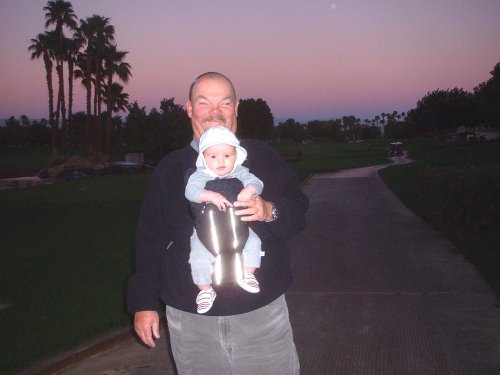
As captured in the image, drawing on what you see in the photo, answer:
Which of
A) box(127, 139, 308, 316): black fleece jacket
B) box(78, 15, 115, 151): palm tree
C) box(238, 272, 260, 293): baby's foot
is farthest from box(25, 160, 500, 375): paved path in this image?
box(78, 15, 115, 151): palm tree

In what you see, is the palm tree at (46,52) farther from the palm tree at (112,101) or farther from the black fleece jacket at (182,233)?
the black fleece jacket at (182,233)

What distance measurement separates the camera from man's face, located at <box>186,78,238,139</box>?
2.67 m

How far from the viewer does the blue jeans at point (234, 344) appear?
248cm

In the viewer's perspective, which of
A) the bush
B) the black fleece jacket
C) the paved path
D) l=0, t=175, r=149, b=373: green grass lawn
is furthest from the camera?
the bush

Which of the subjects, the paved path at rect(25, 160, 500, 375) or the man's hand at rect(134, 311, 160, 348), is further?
the paved path at rect(25, 160, 500, 375)

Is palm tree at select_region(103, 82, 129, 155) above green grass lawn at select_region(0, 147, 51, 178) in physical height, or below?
above

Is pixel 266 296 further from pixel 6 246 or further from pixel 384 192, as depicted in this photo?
pixel 384 192

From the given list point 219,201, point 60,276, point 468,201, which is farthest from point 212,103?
point 468,201

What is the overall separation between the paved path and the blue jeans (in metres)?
2.57

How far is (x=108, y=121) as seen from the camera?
54062 mm

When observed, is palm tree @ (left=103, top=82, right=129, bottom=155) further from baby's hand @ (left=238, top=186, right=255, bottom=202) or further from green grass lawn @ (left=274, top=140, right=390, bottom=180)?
baby's hand @ (left=238, top=186, right=255, bottom=202)

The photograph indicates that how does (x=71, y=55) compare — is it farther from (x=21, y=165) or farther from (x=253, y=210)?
(x=253, y=210)

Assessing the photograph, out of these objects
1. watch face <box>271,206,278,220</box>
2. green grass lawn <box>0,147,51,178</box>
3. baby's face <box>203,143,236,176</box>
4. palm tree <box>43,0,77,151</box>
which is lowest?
green grass lawn <box>0,147,51,178</box>

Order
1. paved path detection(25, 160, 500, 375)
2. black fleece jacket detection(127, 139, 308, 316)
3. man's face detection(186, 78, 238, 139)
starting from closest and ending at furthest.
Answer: black fleece jacket detection(127, 139, 308, 316) < man's face detection(186, 78, 238, 139) < paved path detection(25, 160, 500, 375)
